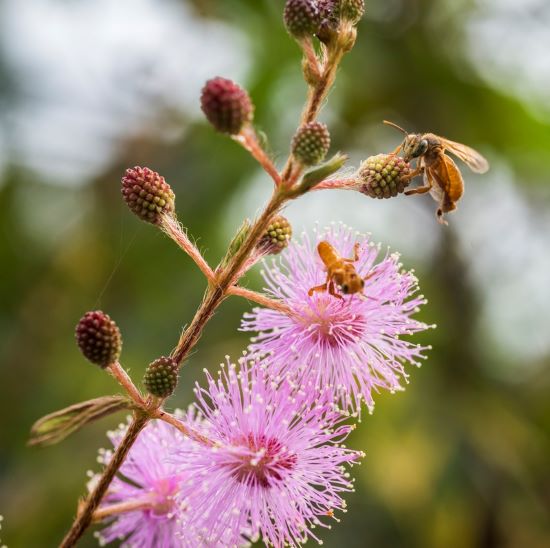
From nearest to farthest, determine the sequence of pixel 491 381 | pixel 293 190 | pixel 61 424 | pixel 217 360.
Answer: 1. pixel 61 424
2. pixel 293 190
3. pixel 217 360
4. pixel 491 381

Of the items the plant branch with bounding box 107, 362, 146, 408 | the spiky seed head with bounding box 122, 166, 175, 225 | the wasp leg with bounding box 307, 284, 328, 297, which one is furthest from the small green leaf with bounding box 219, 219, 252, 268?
the plant branch with bounding box 107, 362, 146, 408

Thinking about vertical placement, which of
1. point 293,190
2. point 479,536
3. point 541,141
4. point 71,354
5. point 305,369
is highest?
point 541,141

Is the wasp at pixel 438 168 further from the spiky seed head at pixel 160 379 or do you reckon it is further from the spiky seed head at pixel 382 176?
the spiky seed head at pixel 160 379

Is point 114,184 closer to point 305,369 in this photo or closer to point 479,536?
point 479,536

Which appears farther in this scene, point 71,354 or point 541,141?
point 541,141

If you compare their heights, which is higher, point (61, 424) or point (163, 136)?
point (163, 136)

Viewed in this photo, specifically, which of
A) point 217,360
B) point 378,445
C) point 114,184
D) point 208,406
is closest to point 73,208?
point 114,184

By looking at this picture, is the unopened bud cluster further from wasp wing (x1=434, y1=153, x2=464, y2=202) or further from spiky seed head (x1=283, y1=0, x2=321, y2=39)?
wasp wing (x1=434, y1=153, x2=464, y2=202)
